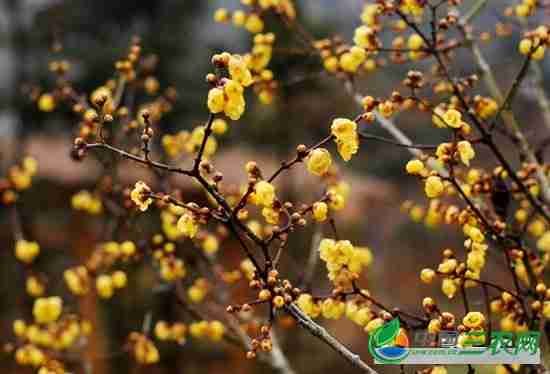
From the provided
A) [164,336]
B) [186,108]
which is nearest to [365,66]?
[164,336]

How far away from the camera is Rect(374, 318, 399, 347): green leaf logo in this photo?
83 cm

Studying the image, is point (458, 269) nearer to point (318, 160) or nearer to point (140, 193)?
point (318, 160)

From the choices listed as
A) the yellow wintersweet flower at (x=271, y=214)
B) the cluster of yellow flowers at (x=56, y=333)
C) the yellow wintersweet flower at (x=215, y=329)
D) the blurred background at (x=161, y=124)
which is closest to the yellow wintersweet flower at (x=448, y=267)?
the yellow wintersweet flower at (x=271, y=214)

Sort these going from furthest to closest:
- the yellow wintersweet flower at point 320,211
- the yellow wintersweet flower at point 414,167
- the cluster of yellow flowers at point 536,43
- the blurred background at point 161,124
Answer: the blurred background at point 161,124 → the cluster of yellow flowers at point 536,43 → the yellow wintersweet flower at point 414,167 → the yellow wintersweet flower at point 320,211

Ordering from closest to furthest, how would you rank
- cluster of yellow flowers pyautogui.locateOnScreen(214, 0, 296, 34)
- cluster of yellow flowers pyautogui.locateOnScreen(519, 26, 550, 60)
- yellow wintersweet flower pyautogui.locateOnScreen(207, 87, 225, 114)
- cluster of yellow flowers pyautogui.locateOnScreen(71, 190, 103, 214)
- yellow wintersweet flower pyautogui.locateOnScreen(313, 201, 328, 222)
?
yellow wintersweet flower pyautogui.locateOnScreen(207, 87, 225, 114)
yellow wintersweet flower pyautogui.locateOnScreen(313, 201, 328, 222)
cluster of yellow flowers pyautogui.locateOnScreen(519, 26, 550, 60)
cluster of yellow flowers pyautogui.locateOnScreen(214, 0, 296, 34)
cluster of yellow flowers pyautogui.locateOnScreen(71, 190, 103, 214)

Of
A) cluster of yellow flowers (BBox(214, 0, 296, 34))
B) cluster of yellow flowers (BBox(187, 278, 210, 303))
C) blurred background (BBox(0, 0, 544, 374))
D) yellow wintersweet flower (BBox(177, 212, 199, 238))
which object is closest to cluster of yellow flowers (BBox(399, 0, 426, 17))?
cluster of yellow flowers (BBox(214, 0, 296, 34))

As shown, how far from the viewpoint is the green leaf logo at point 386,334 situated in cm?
83

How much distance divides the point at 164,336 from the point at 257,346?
0.81m

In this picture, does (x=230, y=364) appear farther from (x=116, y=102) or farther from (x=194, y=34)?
(x=116, y=102)

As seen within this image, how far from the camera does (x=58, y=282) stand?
4734mm

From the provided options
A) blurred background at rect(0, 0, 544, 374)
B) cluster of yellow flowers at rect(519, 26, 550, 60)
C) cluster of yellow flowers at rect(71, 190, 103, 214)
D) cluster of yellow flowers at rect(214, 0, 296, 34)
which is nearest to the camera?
cluster of yellow flowers at rect(519, 26, 550, 60)

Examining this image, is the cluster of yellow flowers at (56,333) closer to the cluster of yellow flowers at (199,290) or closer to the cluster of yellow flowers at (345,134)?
the cluster of yellow flowers at (199,290)

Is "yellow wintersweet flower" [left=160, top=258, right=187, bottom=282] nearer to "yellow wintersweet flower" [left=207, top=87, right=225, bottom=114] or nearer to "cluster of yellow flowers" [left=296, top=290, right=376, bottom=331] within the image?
"cluster of yellow flowers" [left=296, top=290, right=376, bottom=331]

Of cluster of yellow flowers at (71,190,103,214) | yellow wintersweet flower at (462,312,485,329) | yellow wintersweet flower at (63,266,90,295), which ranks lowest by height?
yellow wintersweet flower at (462,312,485,329)
